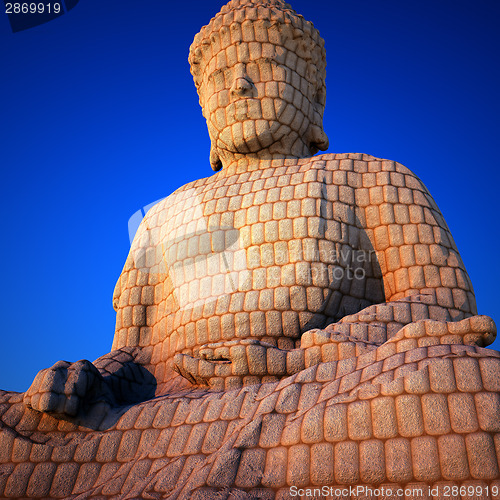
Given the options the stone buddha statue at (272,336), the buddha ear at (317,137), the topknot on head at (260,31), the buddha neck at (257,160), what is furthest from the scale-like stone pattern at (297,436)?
the topknot on head at (260,31)

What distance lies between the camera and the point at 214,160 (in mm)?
6223

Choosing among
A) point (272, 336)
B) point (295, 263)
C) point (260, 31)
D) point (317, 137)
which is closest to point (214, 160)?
point (317, 137)

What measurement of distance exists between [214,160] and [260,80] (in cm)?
103

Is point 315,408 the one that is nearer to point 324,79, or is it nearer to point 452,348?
point 452,348

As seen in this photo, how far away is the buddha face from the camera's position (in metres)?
5.49

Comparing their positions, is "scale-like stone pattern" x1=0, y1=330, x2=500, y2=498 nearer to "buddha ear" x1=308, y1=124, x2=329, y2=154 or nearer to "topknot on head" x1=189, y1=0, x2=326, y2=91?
"buddha ear" x1=308, y1=124, x2=329, y2=154

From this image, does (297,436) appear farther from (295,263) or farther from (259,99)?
(259,99)

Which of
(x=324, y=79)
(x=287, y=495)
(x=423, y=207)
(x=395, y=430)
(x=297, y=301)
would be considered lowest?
(x=287, y=495)

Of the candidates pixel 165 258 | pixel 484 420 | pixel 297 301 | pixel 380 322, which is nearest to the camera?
pixel 484 420

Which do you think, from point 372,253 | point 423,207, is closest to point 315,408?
point 372,253

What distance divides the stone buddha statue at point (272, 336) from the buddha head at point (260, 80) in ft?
0.06

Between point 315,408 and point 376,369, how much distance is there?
0.39 metres

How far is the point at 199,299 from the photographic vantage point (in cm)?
491

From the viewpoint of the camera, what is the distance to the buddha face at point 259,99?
5492 mm
